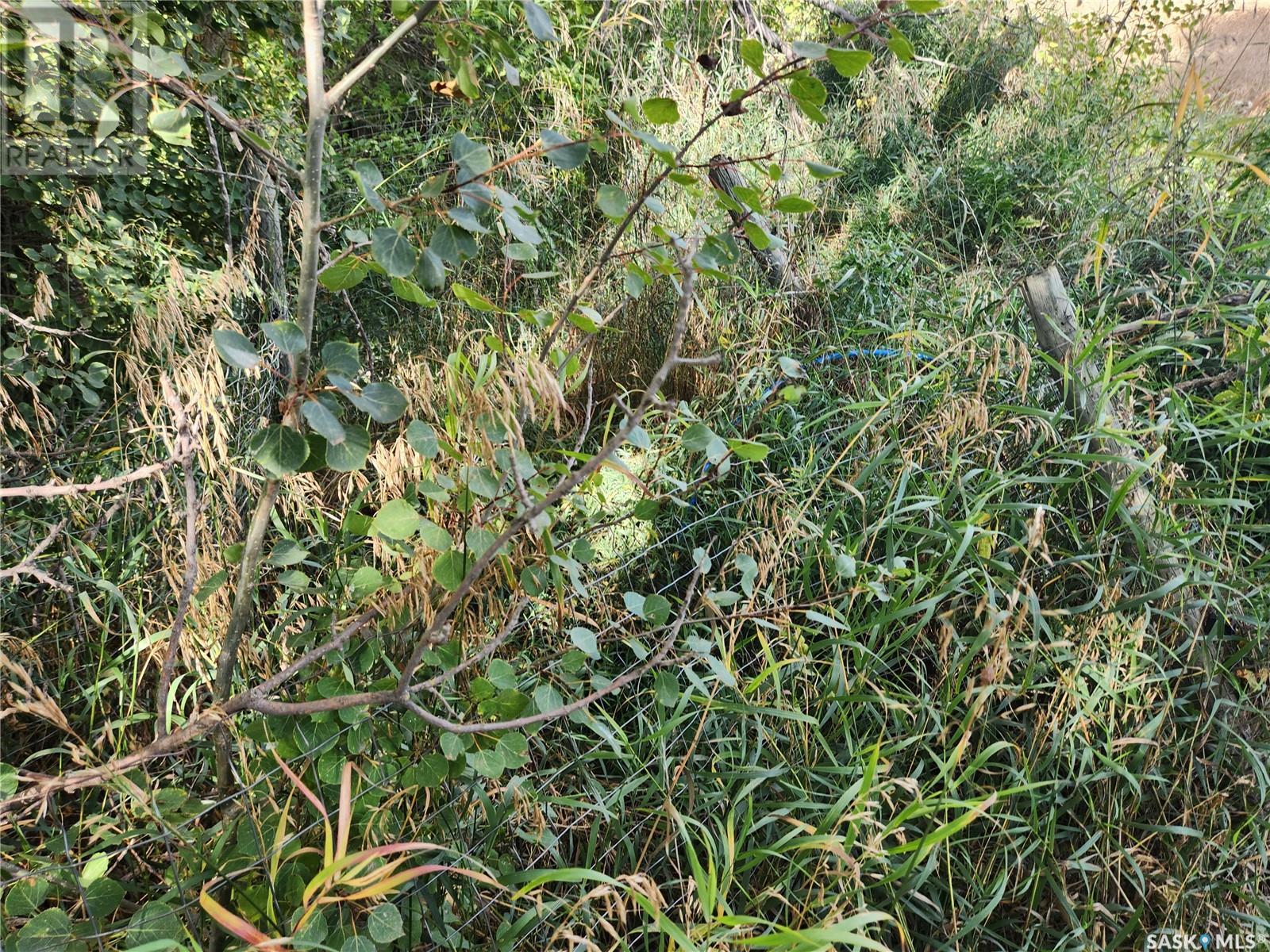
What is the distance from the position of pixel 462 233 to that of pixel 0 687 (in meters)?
1.42

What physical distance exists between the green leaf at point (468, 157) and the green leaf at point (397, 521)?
1.55ft

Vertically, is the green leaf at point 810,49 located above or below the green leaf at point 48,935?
above

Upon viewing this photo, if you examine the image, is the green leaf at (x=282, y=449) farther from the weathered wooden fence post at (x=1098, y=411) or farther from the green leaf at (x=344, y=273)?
the weathered wooden fence post at (x=1098, y=411)

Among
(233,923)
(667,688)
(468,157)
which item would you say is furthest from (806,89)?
(233,923)

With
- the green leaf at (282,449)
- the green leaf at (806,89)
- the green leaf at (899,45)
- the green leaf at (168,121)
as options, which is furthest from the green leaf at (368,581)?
the green leaf at (899,45)

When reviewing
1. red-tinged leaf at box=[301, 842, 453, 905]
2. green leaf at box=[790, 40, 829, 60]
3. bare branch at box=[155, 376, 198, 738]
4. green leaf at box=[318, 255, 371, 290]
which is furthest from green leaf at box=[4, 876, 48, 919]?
green leaf at box=[790, 40, 829, 60]

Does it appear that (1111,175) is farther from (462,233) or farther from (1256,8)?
(462,233)

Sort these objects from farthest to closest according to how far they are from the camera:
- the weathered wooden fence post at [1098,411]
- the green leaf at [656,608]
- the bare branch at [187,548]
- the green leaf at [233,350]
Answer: the weathered wooden fence post at [1098,411], the green leaf at [656,608], the bare branch at [187,548], the green leaf at [233,350]

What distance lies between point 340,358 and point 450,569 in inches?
15.1

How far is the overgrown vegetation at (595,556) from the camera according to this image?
3.63 feet

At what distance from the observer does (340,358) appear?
0.95 m

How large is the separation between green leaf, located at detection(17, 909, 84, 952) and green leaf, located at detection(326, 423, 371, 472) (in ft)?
2.10

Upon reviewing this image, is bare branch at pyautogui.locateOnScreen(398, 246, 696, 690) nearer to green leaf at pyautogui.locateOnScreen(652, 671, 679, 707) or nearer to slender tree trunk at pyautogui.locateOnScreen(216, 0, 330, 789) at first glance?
slender tree trunk at pyautogui.locateOnScreen(216, 0, 330, 789)

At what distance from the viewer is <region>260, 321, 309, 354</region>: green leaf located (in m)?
0.90
